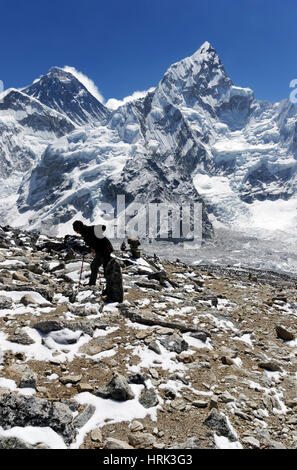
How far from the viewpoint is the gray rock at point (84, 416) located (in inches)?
194

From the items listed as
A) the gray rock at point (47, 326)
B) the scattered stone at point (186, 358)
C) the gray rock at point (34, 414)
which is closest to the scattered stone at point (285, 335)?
the scattered stone at point (186, 358)

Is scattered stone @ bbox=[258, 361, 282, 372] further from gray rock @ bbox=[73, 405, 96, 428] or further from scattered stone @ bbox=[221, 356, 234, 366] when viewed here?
gray rock @ bbox=[73, 405, 96, 428]

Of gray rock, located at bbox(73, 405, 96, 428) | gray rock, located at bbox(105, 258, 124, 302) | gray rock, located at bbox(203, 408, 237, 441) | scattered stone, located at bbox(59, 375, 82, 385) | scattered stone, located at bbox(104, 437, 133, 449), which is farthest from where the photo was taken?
gray rock, located at bbox(105, 258, 124, 302)

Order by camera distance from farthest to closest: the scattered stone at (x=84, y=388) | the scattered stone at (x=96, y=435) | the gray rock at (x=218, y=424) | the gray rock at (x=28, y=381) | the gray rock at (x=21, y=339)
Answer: the gray rock at (x=21, y=339)
the scattered stone at (x=84, y=388)
the gray rock at (x=28, y=381)
the gray rock at (x=218, y=424)
the scattered stone at (x=96, y=435)

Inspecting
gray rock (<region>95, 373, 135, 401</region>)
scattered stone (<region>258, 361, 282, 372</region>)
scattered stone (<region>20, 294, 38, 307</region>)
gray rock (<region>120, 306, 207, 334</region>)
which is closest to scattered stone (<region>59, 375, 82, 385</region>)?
gray rock (<region>95, 373, 135, 401</region>)

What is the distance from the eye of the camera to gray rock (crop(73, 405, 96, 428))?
4926 mm

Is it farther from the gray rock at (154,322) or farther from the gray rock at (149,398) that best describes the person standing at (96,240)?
the gray rock at (149,398)

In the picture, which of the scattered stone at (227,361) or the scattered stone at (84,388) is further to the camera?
the scattered stone at (227,361)

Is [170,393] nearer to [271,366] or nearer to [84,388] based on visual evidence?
[84,388]

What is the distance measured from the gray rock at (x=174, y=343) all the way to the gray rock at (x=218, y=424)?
2.63 metres

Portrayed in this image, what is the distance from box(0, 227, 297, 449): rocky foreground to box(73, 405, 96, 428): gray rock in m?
0.02

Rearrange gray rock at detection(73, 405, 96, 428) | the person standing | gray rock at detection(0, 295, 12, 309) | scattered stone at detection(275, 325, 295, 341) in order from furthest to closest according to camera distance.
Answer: the person standing < scattered stone at detection(275, 325, 295, 341) < gray rock at detection(0, 295, 12, 309) < gray rock at detection(73, 405, 96, 428)

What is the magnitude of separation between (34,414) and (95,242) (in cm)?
777

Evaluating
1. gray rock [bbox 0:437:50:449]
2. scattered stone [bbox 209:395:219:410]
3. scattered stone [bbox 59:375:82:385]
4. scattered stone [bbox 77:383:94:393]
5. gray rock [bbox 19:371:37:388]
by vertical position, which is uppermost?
gray rock [bbox 19:371:37:388]
